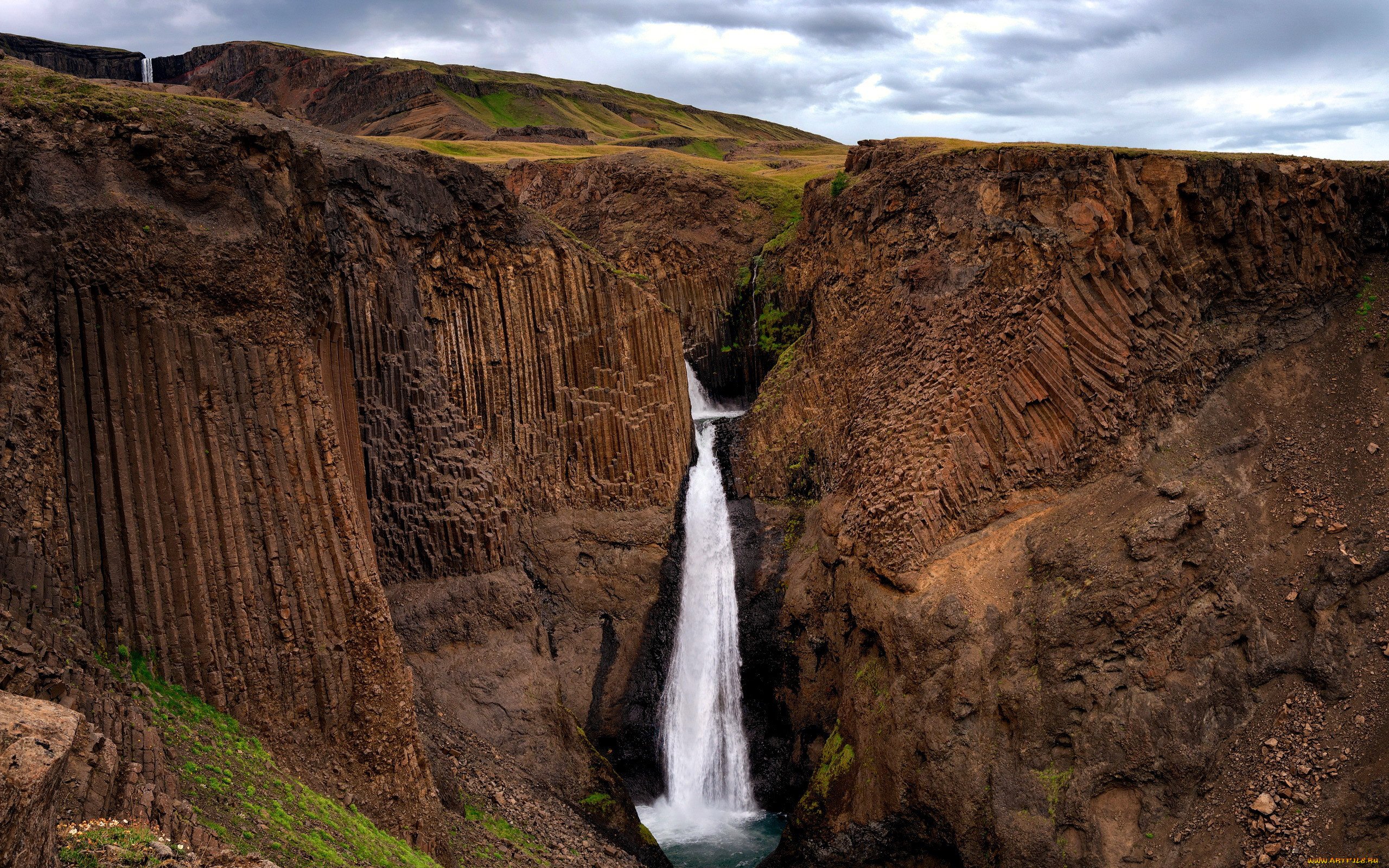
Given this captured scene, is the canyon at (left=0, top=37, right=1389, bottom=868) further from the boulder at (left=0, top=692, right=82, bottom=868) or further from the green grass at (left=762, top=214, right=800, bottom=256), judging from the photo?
the green grass at (left=762, top=214, right=800, bottom=256)

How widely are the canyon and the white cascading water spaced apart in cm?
32

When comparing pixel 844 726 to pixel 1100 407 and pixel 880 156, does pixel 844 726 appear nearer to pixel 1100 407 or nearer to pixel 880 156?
pixel 1100 407

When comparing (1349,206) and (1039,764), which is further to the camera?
(1349,206)

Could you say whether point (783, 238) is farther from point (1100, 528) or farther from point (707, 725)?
point (1100, 528)

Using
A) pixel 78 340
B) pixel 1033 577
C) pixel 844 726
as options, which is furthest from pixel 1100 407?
pixel 78 340

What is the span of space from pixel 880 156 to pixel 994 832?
1682 centimetres

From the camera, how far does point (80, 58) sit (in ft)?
217

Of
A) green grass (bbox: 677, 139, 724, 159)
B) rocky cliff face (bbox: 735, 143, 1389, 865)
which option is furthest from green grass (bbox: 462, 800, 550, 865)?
green grass (bbox: 677, 139, 724, 159)

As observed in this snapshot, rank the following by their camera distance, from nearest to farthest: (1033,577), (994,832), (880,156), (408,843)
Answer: (408,843) → (994,832) → (1033,577) → (880,156)

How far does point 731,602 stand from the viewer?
26.5m

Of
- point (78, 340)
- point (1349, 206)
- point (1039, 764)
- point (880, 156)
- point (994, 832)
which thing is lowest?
point (994, 832)

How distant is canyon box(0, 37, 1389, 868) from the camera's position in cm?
1312

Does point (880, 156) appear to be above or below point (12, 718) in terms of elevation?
above


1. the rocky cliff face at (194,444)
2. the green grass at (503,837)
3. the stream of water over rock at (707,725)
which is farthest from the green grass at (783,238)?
Answer: the green grass at (503,837)
